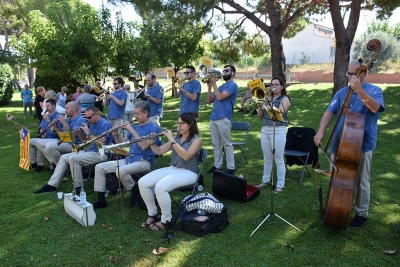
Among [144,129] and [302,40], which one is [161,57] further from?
[302,40]

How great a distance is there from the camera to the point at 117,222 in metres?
4.21

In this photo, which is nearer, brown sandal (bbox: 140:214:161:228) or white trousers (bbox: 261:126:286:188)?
brown sandal (bbox: 140:214:161:228)

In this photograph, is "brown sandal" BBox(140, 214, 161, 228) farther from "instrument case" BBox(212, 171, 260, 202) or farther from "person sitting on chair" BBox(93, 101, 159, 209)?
"instrument case" BBox(212, 171, 260, 202)

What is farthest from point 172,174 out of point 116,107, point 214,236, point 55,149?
point 116,107

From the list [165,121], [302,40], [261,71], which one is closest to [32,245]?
[165,121]

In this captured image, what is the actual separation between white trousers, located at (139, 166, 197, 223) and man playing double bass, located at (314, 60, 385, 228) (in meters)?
1.56

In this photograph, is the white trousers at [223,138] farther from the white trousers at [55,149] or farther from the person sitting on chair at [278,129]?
the white trousers at [55,149]

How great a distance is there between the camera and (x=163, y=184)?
3873 mm

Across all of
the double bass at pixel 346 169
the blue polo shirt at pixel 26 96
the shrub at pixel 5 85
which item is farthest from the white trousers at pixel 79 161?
the shrub at pixel 5 85

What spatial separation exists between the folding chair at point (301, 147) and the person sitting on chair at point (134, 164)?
2.30 m

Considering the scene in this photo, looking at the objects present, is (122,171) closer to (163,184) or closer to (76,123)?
(163,184)

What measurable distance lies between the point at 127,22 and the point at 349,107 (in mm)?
15094

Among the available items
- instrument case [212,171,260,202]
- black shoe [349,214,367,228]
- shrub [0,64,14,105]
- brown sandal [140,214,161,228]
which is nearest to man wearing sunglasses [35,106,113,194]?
brown sandal [140,214,161,228]

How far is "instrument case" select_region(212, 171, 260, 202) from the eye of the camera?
4.58 m
